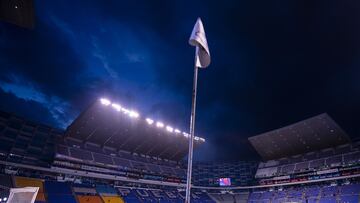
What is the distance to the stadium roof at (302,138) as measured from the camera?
157 feet

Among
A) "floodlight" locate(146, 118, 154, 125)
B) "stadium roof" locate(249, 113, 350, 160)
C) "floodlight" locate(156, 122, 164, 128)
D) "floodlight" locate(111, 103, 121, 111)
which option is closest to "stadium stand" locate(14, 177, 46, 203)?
"floodlight" locate(111, 103, 121, 111)

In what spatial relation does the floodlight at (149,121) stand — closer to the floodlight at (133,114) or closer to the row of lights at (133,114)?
the row of lights at (133,114)

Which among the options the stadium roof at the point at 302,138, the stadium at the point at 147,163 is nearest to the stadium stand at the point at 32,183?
the stadium at the point at 147,163

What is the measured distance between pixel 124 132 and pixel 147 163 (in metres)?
12.9

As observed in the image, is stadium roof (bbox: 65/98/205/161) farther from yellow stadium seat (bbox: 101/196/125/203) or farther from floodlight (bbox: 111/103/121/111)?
yellow stadium seat (bbox: 101/196/125/203)

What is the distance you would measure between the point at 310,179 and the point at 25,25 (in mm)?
62388

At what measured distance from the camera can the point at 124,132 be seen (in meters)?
52.1

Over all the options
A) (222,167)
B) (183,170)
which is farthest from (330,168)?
(183,170)

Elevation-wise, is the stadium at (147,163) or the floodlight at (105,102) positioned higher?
the floodlight at (105,102)

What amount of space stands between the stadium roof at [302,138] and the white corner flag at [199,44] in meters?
43.0

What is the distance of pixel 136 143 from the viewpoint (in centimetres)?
5712

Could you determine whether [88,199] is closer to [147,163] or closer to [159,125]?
[159,125]

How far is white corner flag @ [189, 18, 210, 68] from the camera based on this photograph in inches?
321

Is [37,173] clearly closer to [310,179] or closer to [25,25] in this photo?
[25,25]
